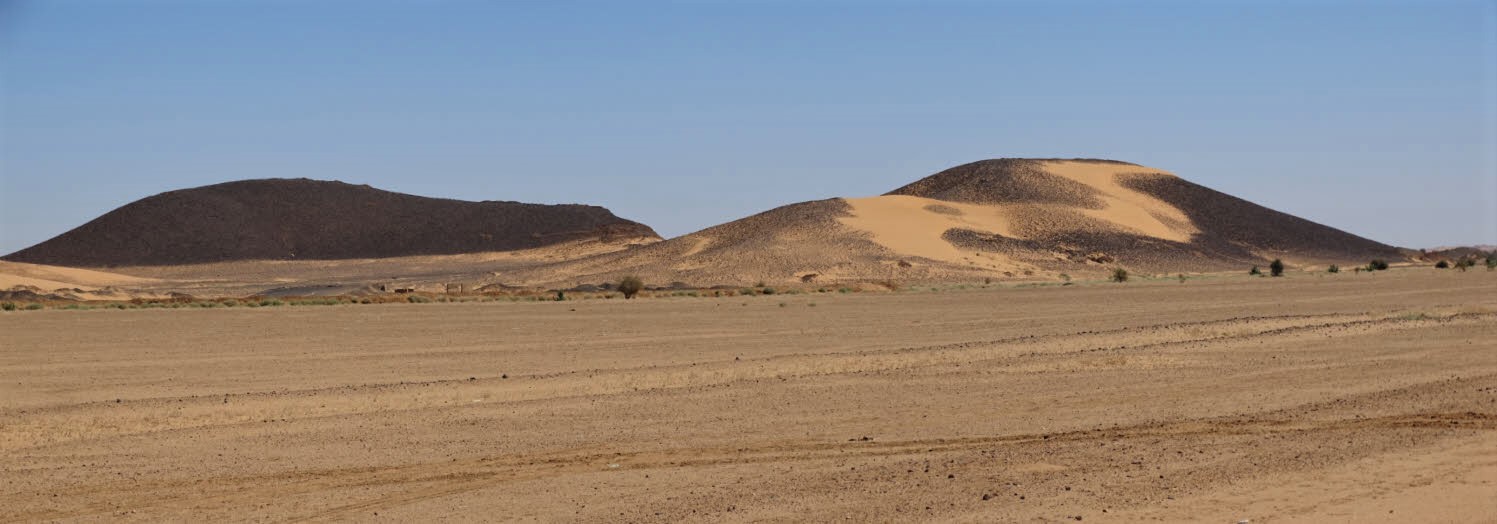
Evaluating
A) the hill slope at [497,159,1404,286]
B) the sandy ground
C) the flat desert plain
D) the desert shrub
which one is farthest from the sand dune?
the flat desert plain

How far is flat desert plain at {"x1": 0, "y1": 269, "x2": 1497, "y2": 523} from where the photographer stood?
36.8 ft

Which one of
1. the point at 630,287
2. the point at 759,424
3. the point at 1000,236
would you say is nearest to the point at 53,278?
the point at 630,287

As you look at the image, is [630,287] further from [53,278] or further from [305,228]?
[305,228]

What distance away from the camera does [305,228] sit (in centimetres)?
12850

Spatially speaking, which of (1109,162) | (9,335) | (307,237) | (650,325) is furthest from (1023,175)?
(9,335)

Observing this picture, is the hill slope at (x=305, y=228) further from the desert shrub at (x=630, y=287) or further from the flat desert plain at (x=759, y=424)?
the flat desert plain at (x=759, y=424)

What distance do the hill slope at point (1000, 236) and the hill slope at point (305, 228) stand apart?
94.2 ft

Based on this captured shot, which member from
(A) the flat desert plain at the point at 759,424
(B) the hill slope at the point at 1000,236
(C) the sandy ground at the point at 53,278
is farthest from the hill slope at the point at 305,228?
(A) the flat desert plain at the point at 759,424

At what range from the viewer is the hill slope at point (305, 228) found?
396ft

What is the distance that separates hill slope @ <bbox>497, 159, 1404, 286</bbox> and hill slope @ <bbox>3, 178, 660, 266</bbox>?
94.2 ft

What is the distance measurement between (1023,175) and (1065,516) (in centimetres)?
11029

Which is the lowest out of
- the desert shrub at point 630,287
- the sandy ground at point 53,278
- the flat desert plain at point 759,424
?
the flat desert plain at point 759,424

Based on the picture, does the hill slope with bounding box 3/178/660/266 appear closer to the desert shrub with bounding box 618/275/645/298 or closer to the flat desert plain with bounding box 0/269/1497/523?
the desert shrub with bounding box 618/275/645/298

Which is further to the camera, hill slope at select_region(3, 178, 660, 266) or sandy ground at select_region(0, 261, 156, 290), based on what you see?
hill slope at select_region(3, 178, 660, 266)
